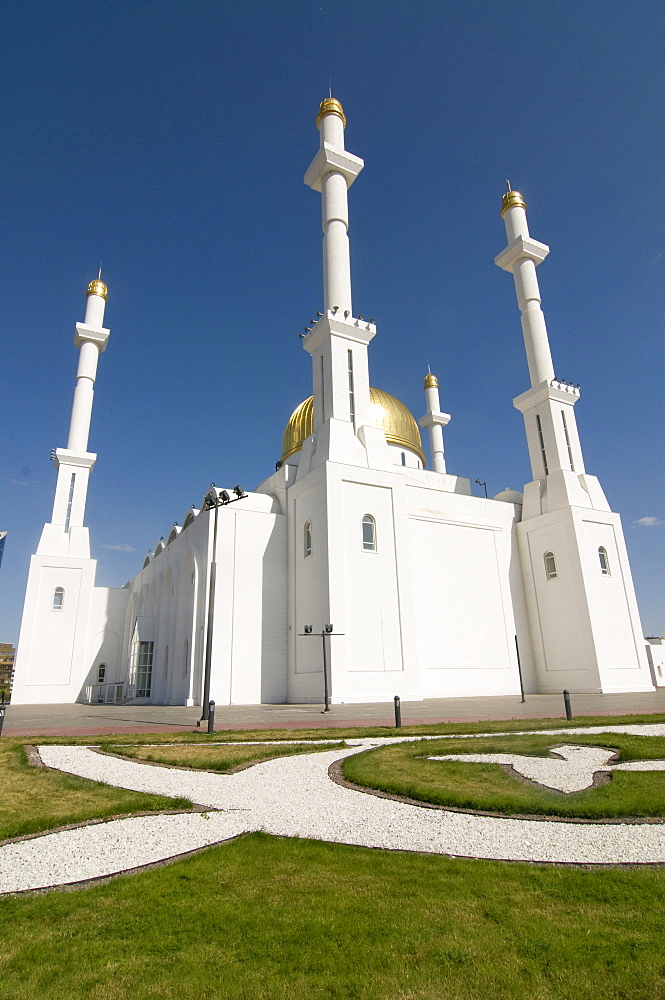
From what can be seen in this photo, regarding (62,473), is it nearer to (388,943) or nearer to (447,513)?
(447,513)

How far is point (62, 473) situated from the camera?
3653 cm

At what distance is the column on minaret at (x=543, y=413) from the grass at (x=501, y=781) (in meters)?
21.4

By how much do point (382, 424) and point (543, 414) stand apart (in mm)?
8859

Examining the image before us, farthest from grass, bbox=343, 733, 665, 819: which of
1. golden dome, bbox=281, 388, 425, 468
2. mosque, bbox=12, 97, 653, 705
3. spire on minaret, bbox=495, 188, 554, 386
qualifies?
spire on minaret, bbox=495, 188, 554, 386

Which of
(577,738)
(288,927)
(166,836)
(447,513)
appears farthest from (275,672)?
(288,927)

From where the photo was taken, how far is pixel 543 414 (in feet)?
102

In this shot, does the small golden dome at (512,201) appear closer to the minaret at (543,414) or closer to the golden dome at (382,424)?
the minaret at (543,414)

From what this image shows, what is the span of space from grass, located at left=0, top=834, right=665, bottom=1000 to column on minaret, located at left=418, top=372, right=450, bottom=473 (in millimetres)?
38412

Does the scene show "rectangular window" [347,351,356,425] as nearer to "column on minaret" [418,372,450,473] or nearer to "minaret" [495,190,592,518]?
"minaret" [495,190,592,518]

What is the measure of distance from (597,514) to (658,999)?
2945cm

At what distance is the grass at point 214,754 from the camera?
28.8 ft

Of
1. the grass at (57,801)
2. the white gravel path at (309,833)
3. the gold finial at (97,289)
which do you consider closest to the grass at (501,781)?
the white gravel path at (309,833)

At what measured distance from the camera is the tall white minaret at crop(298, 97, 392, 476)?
25734mm

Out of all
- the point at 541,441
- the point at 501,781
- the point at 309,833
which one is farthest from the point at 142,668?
the point at 309,833
